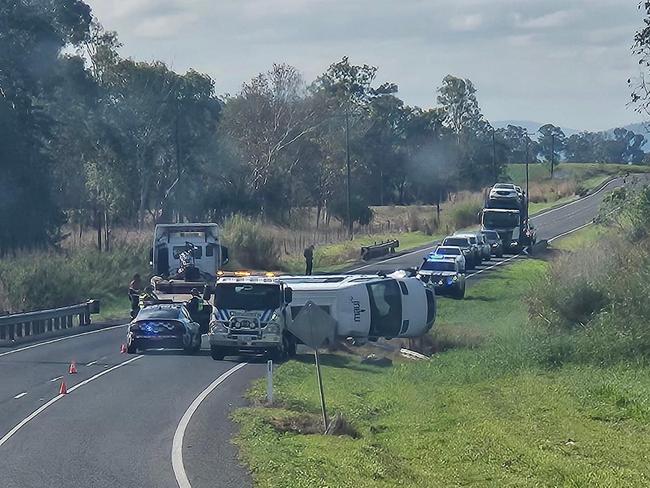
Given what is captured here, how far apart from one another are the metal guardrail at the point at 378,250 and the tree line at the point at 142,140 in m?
6.05

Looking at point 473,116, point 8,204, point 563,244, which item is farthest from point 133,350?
point 473,116

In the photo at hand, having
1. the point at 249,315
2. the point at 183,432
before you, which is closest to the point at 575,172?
the point at 249,315

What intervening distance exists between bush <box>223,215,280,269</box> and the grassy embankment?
1166 inches

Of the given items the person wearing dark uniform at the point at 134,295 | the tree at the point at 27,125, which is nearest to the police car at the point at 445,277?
the person wearing dark uniform at the point at 134,295

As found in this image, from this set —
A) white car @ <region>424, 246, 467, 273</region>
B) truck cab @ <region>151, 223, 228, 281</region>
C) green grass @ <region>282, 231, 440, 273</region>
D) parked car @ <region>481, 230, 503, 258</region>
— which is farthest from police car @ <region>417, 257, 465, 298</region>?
parked car @ <region>481, 230, 503, 258</region>

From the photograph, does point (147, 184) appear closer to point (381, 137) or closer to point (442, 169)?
point (381, 137)

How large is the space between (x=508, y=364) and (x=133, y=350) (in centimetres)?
1108

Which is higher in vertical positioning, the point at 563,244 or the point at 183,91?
the point at 183,91

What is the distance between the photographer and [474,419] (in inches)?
817

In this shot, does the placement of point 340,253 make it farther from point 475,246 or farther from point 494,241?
point 475,246

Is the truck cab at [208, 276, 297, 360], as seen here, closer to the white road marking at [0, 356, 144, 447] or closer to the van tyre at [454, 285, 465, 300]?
the white road marking at [0, 356, 144, 447]

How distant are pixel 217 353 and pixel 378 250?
42150 millimetres

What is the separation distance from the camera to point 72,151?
272 ft

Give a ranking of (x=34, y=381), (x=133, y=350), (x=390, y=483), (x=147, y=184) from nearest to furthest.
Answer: (x=390, y=483), (x=34, y=381), (x=133, y=350), (x=147, y=184)
